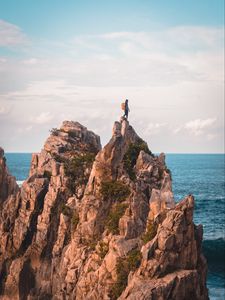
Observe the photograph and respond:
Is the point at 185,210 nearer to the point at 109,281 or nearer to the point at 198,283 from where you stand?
the point at 198,283

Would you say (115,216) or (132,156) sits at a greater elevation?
(132,156)

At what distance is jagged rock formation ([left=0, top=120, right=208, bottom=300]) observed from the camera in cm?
4109

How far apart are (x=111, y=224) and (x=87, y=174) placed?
11333 mm

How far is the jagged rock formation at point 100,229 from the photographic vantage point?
135ft

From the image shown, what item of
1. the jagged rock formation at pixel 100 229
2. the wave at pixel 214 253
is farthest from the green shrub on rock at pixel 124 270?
the wave at pixel 214 253

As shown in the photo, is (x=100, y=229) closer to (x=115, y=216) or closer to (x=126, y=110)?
(x=115, y=216)

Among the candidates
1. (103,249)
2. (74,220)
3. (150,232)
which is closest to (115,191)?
(74,220)

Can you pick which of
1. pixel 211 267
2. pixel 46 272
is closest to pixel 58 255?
pixel 46 272

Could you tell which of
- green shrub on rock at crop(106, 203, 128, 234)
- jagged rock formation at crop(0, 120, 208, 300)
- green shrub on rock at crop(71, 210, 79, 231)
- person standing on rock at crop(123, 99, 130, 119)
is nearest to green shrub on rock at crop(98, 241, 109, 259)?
jagged rock formation at crop(0, 120, 208, 300)

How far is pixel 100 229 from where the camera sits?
163 ft

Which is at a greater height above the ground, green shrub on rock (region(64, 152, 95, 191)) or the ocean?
green shrub on rock (region(64, 152, 95, 191))

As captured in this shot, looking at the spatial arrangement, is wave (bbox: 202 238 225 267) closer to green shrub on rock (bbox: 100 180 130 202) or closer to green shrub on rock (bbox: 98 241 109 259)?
green shrub on rock (bbox: 100 180 130 202)

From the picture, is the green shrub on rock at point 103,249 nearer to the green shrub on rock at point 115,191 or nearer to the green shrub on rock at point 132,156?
the green shrub on rock at point 115,191

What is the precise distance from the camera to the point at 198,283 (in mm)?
41719
